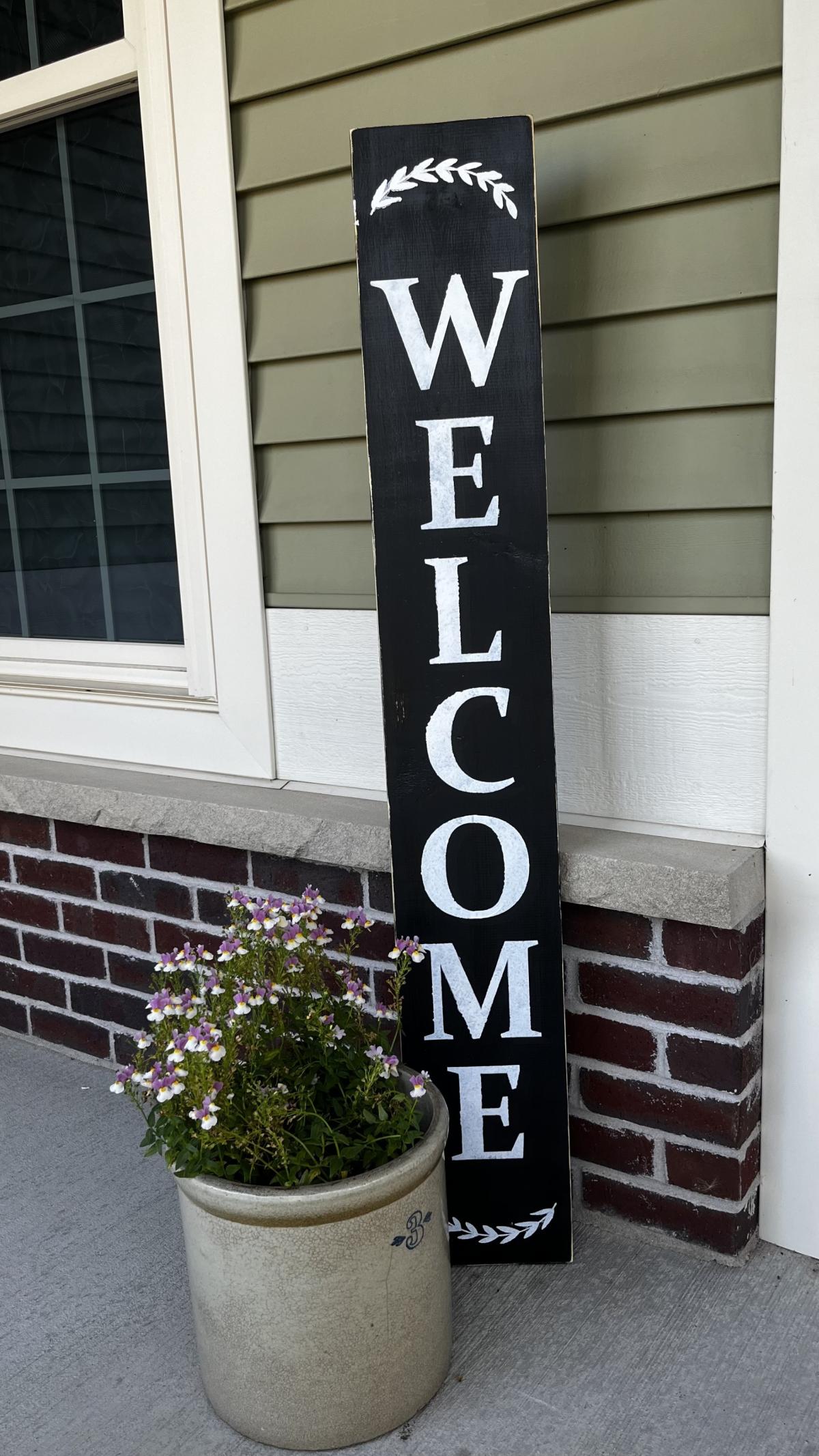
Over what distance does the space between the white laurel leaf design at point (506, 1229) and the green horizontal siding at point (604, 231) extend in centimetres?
Answer: 97

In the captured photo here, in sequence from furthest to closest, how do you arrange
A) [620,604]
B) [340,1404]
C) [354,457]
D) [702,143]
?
[354,457]
[620,604]
[702,143]
[340,1404]

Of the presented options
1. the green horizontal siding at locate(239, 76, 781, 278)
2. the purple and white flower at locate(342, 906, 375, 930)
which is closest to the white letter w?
the green horizontal siding at locate(239, 76, 781, 278)

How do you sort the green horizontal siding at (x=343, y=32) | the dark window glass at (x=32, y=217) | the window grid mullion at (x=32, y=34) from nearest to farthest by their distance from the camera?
→ the green horizontal siding at (x=343, y=32)
the window grid mullion at (x=32, y=34)
the dark window glass at (x=32, y=217)

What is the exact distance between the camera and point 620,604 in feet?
6.02

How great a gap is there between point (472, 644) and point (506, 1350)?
1.03 metres

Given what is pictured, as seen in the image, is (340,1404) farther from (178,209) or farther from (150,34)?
(150,34)

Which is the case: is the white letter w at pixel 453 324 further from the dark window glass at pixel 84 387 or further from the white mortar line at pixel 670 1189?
the white mortar line at pixel 670 1189

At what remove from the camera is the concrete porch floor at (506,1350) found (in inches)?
60.9

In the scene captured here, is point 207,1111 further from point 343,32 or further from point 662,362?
point 343,32

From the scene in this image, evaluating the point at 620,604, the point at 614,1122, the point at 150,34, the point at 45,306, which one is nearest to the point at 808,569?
the point at 620,604

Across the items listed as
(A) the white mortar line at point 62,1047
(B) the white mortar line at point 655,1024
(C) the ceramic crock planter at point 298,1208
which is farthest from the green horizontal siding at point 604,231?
(A) the white mortar line at point 62,1047

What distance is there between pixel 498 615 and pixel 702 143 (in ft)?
2.36

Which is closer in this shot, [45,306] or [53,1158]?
[53,1158]

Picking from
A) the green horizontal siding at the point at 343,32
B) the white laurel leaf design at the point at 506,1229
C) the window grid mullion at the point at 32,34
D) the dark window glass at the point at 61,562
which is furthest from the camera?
the dark window glass at the point at 61,562
